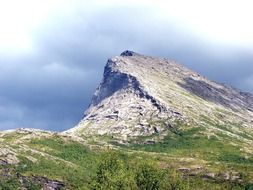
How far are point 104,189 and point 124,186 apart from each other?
316 inches

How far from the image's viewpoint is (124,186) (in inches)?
7805

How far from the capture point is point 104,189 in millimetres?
196625
